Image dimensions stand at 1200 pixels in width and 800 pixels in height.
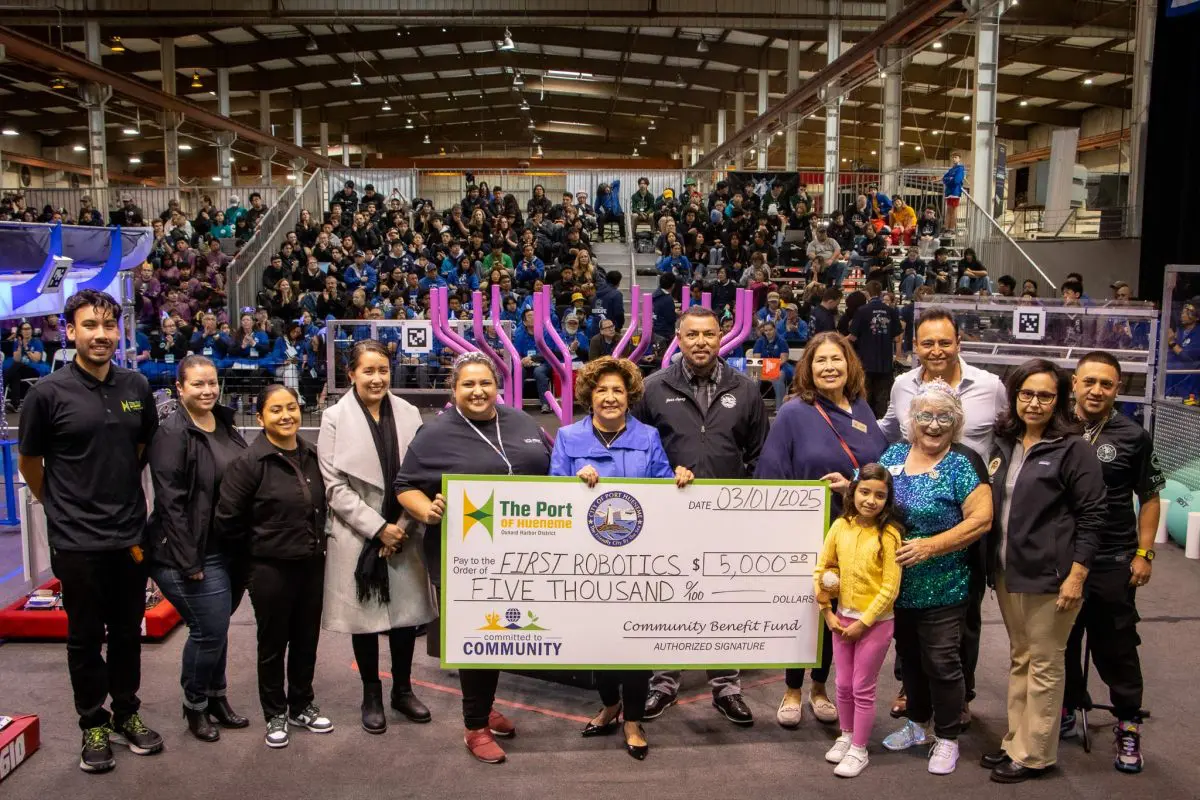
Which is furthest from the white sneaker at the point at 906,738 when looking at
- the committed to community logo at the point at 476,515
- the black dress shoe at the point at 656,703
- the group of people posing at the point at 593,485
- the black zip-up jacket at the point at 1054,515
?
the committed to community logo at the point at 476,515

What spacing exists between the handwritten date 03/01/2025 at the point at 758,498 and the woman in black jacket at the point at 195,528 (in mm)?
1982

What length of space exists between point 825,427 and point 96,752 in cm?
A: 329

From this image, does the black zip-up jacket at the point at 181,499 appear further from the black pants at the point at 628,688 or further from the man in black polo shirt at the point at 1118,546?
the man in black polo shirt at the point at 1118,546

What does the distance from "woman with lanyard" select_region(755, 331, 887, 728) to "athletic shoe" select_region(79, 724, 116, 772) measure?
2930mm

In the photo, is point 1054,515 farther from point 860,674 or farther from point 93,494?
point 93,494

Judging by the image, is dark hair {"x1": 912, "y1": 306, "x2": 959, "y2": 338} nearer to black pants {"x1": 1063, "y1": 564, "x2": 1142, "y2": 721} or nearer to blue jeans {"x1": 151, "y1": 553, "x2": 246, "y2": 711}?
black pants {"x1": 1063, "y1": 564, "x2": 1142, "y2": 721}

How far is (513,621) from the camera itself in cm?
421

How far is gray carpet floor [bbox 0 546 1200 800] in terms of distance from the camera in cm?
397

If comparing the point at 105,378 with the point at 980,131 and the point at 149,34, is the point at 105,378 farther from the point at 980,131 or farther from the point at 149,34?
the point at 149,34

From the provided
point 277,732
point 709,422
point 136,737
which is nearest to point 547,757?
point 277,732

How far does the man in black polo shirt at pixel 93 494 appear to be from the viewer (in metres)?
3.97

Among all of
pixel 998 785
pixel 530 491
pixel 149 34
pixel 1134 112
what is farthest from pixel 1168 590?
pixel 149 34

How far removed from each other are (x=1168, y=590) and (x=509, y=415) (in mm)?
4935

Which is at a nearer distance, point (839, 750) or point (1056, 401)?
point (1056, 401)
